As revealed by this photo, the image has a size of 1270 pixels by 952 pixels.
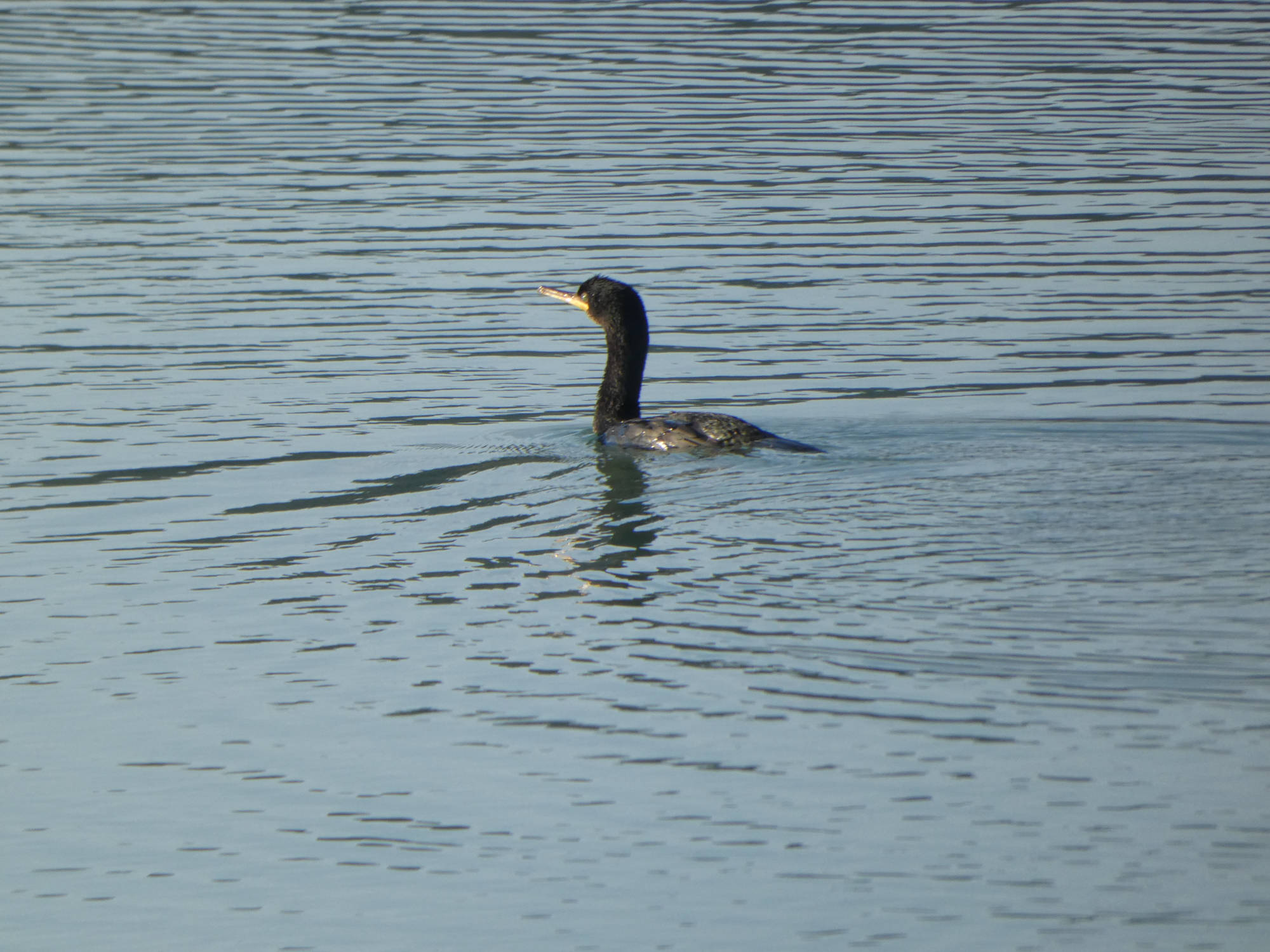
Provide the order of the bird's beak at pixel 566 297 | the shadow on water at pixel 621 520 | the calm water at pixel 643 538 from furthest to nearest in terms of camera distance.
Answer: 1. the bird's beak at pixel 566 297
2. the shadow on water at pixel 621 520
3. the calm water at pixel 643 538

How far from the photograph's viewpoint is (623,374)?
13477 mm

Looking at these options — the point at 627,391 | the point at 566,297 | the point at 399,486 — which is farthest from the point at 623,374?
the point at 399,486

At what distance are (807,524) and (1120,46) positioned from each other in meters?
20.6

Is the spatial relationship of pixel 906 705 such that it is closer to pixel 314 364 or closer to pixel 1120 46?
pixel 314 364

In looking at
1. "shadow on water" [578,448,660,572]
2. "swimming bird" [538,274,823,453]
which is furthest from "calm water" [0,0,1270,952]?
"swimming bird" [538,274,823,453]

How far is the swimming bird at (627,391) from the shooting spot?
1232 cm

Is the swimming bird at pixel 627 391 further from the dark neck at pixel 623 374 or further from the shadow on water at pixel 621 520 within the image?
the shadow on water at pixel 621 520

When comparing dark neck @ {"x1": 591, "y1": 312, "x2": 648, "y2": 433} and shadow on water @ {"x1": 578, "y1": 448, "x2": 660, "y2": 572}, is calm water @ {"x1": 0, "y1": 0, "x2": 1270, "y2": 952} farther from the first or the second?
dark neck @ {"x1": 591, "y1": 312, "x2": 648, "y2": 433}

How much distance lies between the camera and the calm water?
6.68 meters

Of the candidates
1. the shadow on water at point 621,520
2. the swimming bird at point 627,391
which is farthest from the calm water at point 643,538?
the swimming bird at point 627,391

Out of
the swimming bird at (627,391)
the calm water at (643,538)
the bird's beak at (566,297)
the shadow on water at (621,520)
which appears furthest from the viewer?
the bird's beak at (566,297)

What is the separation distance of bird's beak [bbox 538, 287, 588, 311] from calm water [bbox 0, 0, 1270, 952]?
0.83 meters

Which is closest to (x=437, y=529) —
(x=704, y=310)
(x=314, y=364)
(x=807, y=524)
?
(x=807, y=524)

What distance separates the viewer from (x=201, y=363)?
1531 centimetres
